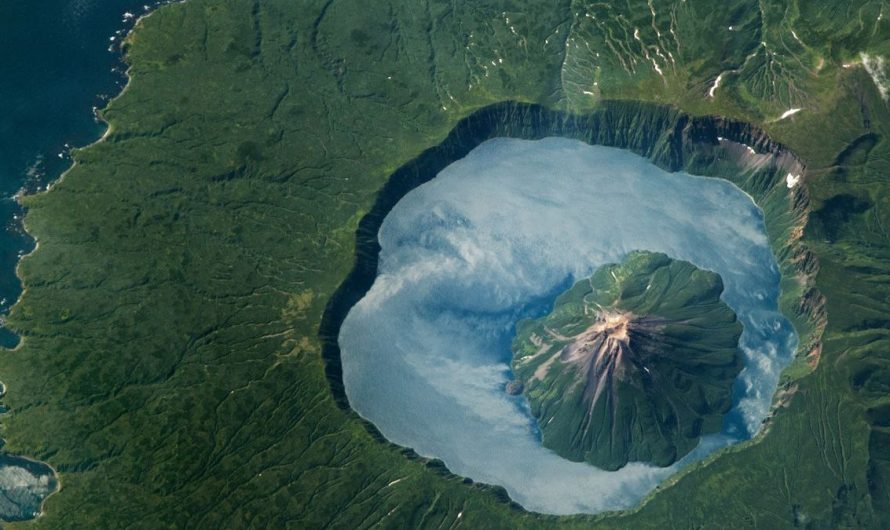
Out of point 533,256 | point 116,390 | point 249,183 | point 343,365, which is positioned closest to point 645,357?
point 533,256

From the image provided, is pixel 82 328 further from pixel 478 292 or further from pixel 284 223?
pixel 478 292

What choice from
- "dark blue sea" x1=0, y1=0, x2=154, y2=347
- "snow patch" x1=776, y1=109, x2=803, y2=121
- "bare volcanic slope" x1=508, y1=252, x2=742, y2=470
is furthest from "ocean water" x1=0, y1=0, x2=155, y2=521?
"snow patch" x1=776, y1=109, x2=803, y2=121

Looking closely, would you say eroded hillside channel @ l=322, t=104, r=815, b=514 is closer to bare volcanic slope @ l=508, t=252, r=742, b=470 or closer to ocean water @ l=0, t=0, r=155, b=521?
bare volcanic slope @ l=508, t=252, r=742, b=470

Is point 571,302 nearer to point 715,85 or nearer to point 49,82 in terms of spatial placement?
point 715,85

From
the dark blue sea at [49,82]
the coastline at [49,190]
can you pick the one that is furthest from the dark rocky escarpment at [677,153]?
the dark blue sea at [49,82]

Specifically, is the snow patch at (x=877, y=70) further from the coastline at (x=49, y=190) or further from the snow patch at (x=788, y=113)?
the coastline at (x=49, y=190)

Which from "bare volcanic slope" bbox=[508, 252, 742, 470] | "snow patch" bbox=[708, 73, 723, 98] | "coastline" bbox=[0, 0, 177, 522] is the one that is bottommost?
"bare volcanic slope" bbox=[508, 252, 742, 470]
